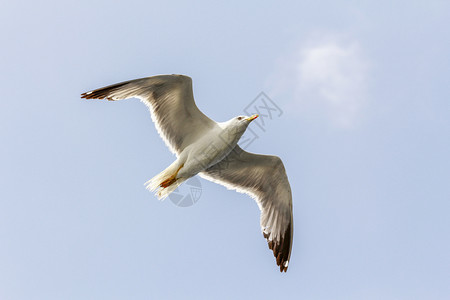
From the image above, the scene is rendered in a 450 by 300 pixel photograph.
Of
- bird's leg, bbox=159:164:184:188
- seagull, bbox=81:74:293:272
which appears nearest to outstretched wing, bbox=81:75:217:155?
seagull, bbox=81:74:293:272

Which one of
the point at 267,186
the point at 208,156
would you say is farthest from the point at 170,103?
the point at 267,186

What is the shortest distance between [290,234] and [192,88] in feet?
11.1

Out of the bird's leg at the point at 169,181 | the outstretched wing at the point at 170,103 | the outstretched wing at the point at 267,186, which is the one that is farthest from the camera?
the outstretched wing at the point at 267,186

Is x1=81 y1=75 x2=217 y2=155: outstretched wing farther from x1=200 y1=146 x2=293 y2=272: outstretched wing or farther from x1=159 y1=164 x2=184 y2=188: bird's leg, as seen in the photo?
x1=200 y1=146 x2=293 y2=272: outstretched wing

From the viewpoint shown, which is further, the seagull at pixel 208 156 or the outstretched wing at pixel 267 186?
the outstretched wing at pixel 267 186

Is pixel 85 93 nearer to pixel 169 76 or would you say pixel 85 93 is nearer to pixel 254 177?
pixel 169 76

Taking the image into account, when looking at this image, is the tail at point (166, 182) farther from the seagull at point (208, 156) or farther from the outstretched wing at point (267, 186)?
the outstretched wing at point (267, 186)

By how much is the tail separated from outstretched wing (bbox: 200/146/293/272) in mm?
950

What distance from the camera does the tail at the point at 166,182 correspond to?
396 inches

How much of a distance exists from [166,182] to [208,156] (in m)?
0.91

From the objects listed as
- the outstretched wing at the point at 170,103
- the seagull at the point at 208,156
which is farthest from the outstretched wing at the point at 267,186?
Result: the outstretched wing at the point at 170,103

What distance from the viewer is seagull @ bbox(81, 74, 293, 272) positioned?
9.77m

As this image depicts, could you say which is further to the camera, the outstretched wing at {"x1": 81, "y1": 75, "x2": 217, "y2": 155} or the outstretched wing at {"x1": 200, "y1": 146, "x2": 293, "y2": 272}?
the outstretched wing at {"x1": 200, "y1": 146, "x2": 293, "y2": 272}

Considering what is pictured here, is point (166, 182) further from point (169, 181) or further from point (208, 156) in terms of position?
point (208, 156)
